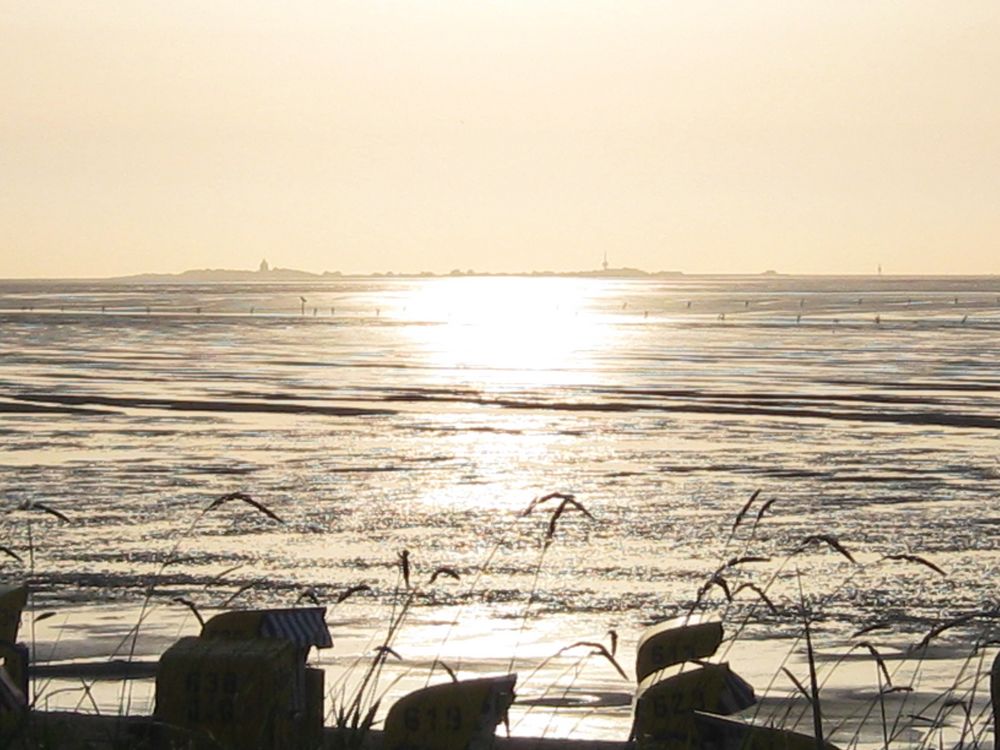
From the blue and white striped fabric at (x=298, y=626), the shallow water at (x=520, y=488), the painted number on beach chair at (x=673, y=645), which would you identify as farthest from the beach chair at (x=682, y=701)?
the shallow water at (x=520, y=488)

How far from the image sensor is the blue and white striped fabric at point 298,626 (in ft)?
17.4

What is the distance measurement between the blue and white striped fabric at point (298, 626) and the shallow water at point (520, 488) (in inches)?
83.5

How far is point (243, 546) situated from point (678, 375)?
99.2ft

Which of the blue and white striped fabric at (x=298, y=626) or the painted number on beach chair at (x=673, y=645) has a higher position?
the blue and white striped fabric at (x=298, y=626)

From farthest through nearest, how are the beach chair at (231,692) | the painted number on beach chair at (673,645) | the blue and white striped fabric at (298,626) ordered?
the painted number on beach chair at (673,645), the blue and white striped fabric at (298,626), the beach chair at (231,692)

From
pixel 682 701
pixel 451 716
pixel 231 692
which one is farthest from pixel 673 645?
pixel 231 692

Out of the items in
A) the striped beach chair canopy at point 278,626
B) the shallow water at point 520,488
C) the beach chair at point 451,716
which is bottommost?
the shallow water at point 520,488

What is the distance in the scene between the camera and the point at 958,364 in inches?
1930

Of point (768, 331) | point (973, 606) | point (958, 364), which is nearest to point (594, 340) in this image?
point (768, 331)

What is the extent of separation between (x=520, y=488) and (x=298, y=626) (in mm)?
16350

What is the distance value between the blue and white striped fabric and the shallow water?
212cm

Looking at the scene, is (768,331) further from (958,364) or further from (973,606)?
(973,606)

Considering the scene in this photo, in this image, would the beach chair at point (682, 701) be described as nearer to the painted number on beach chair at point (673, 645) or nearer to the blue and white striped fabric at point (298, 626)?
the painted number on beach chair at point (673, 645)

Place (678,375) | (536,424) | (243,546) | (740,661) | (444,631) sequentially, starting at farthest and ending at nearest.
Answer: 1. (678,375)
2. (536,424)
3. (243,546)
4. (444,631)
5. (740,661)
